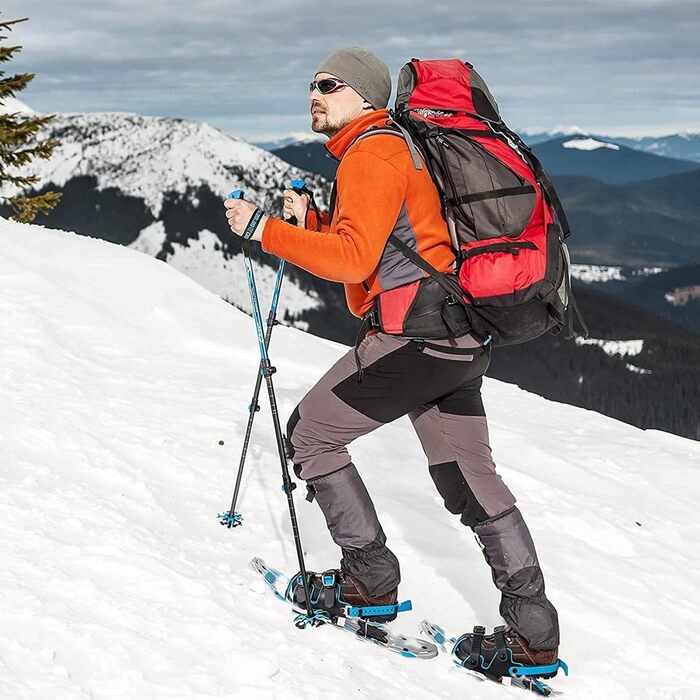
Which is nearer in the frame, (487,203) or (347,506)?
(487,203)

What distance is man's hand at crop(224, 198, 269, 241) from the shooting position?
4.05 metres

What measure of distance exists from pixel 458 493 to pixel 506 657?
976 millimetres

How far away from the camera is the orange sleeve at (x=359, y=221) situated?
371 cm

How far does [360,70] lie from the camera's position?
4.04m

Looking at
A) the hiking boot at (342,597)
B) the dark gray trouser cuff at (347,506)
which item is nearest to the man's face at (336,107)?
the dark gray trouser cuff at (347,506)

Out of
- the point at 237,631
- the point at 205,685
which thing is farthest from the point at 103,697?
the point at 237,631

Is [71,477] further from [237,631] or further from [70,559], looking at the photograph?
[237,631]

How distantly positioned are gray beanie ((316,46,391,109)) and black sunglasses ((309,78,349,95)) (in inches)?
1.2

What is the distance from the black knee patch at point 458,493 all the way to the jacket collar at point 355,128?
73.1 inches

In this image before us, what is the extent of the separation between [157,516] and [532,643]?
2.62 meters

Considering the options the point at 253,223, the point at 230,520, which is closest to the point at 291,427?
the point at 253,223

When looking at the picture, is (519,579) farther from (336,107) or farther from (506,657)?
(336,107)

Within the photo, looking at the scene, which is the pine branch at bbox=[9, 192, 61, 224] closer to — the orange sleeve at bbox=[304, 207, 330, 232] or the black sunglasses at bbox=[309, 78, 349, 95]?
the orange sleeve at bbox=[304, 207, 330, 232]

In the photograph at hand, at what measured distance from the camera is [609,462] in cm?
925
